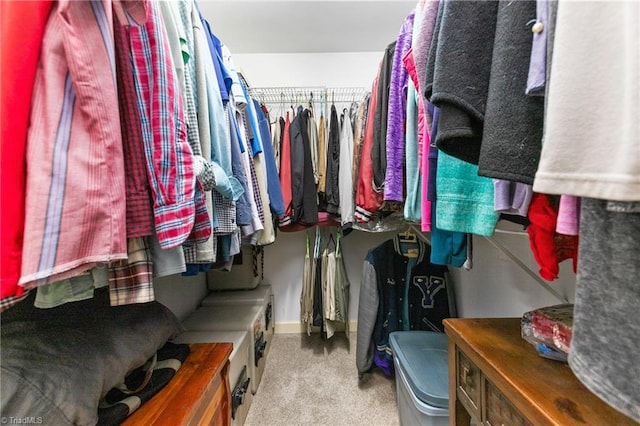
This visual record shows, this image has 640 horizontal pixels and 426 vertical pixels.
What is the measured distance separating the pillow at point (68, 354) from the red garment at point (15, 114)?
254 millimetres

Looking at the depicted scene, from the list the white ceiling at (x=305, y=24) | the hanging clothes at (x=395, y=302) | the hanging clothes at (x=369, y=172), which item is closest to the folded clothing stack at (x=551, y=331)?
the hanging clothes at (x=369, y=172)

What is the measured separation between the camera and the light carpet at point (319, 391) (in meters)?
1.21

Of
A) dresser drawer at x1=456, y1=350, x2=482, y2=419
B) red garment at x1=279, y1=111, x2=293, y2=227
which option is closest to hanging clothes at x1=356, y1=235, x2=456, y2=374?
red garment at x1=279, y1=111, x2=293, y2=227

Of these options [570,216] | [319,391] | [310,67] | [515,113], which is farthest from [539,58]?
[310,67]

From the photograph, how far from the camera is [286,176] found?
60.4 inches

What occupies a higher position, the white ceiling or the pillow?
the white ceiling

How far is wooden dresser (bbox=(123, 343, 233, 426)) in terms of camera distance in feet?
1.86

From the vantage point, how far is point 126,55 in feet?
1.34

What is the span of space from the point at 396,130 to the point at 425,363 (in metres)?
0.91

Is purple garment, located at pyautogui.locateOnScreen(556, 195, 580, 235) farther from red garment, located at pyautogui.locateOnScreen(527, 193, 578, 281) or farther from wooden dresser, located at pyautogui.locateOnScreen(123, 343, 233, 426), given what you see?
wooden dresser, located at pyautogui.locateOnScreen(123, 343, 233, 426)

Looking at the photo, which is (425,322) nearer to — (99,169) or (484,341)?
(484,341)

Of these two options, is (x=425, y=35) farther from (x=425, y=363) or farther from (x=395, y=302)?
(x=395, y=302)

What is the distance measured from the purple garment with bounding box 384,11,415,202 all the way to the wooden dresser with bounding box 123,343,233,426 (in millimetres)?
808

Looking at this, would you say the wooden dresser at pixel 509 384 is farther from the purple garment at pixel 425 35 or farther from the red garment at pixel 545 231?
the purple garment at pixel 425 35
